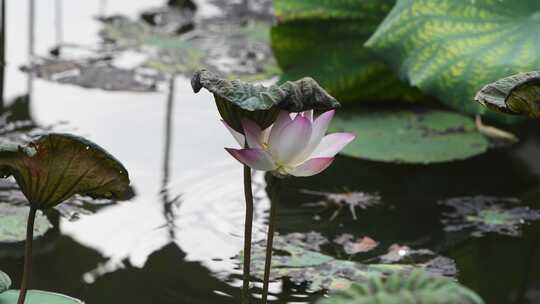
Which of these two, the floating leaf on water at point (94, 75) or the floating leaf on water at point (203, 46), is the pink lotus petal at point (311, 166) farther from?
the floating leaf on water at point (203, 46)

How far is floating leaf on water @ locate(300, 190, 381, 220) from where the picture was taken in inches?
123

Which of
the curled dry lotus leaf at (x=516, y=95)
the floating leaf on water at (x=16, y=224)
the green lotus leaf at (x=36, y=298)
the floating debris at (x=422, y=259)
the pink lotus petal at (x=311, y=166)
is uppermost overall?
the curled dry lotus leaf at (x=516, y=95)

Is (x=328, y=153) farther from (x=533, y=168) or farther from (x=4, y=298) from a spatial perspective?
(x=533, y=168)

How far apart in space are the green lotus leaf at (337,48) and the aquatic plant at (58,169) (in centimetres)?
205

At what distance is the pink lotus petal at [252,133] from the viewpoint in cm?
183

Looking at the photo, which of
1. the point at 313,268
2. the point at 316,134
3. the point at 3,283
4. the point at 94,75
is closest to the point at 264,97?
the point at 316,134

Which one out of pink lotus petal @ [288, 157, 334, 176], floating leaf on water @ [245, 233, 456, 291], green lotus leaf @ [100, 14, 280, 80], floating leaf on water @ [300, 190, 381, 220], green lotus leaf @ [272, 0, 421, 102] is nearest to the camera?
pink lotus petal @ [288, 157, 334, 176]

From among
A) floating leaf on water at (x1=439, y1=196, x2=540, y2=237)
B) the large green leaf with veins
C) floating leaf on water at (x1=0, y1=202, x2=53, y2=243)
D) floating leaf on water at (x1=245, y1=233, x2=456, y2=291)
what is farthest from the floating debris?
floating leaf on water at (x1=0, y1=202, x2=53, y2=243)

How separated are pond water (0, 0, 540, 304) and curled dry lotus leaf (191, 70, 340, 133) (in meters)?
0.74

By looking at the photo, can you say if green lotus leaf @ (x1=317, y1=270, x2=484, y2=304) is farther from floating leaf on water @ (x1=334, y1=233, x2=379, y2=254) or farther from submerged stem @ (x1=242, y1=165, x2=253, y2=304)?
floating leaf on water @ (x1=334, y1=233, x2=379, y2=254)

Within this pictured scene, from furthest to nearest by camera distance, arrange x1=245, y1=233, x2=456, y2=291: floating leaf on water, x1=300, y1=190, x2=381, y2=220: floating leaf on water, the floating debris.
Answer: x1=300, y1=190, x2=381, y2=220: floating leaf on water → the floating debris → x1=245, y1=233, x2=456, y2=291: floating leaf on water

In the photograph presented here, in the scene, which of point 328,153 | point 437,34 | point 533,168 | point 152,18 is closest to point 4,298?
point 328,153

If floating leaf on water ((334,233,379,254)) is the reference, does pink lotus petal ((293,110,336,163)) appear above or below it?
above

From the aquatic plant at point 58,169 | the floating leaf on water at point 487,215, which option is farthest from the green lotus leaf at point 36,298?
the floating leaf on water at point 487,215
